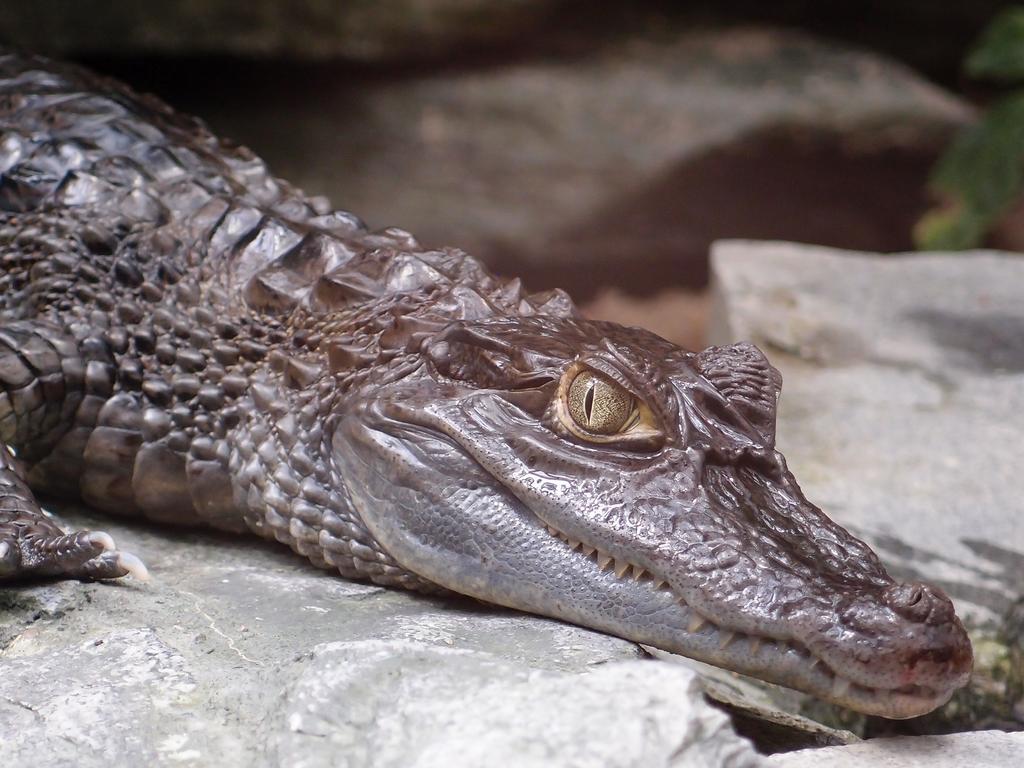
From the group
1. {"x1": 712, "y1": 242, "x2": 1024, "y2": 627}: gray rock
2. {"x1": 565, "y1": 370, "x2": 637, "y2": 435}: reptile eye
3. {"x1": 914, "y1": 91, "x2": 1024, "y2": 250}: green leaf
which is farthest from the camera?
{"x1": 914, "y1": 91, "x2": 1024, "y2": 250}: green leaf

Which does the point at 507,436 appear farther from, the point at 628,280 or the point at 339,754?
the point at 628,280

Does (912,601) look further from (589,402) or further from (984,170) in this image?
(984,170)

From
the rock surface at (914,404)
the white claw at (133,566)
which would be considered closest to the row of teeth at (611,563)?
the white claw at (133,566)

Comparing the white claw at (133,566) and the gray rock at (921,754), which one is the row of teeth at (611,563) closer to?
the gray rock at (921,754)

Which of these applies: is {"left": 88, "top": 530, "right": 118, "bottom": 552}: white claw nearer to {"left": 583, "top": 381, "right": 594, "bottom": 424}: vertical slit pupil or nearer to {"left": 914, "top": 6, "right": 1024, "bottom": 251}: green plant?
{"left": 583, "top": 381, "right": 594, "bottom": 424}: vertical slit pupil

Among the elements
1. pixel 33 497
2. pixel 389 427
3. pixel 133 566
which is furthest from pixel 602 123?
pixel 133 566

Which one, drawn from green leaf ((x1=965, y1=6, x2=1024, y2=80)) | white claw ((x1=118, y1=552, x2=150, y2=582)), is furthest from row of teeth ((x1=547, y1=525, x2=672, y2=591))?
green leaf ((x1=965, y1=6, x2=1024, y2=80))
